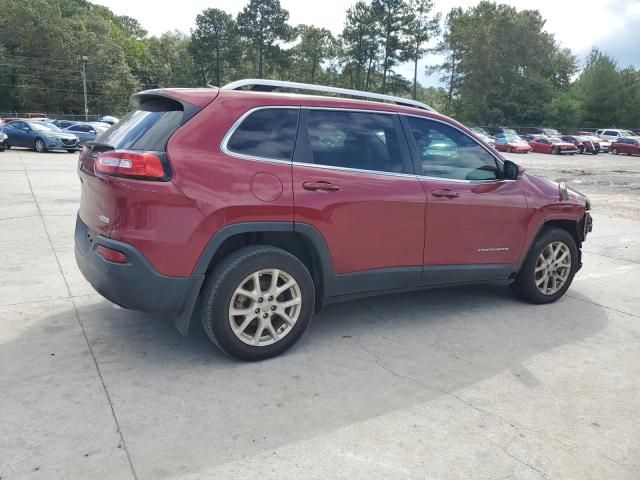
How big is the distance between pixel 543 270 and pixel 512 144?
36.7 m

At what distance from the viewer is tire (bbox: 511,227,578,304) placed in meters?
4.82

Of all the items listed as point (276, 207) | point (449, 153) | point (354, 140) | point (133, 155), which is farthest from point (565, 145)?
point (133, 155)

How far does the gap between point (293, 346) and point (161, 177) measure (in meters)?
1.54

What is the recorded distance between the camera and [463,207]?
13.9 ft

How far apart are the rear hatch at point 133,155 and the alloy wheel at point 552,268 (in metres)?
3.34

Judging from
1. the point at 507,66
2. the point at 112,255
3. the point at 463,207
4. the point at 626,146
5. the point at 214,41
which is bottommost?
the point at 112,255

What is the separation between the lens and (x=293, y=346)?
3.81 metres

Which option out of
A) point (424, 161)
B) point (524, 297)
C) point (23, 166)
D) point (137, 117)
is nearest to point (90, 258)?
point (137, 117)

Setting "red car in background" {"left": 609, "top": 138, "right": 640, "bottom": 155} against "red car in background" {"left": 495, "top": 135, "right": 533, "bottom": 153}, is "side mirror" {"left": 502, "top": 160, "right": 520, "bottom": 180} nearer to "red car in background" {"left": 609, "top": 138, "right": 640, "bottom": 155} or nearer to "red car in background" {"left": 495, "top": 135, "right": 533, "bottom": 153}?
"red car in background" {"left": 495, "top": 135, "right": 533, "bottom": 153}

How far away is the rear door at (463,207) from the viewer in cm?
415

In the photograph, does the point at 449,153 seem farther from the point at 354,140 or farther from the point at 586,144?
the point at 586,144

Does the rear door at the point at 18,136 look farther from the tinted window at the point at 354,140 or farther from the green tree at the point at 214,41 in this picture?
the green tree at the point at 214,41

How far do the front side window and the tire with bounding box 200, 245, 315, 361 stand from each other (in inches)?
55.1

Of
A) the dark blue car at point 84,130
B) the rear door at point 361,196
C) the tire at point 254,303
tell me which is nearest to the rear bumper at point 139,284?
the tire at point 254,303
